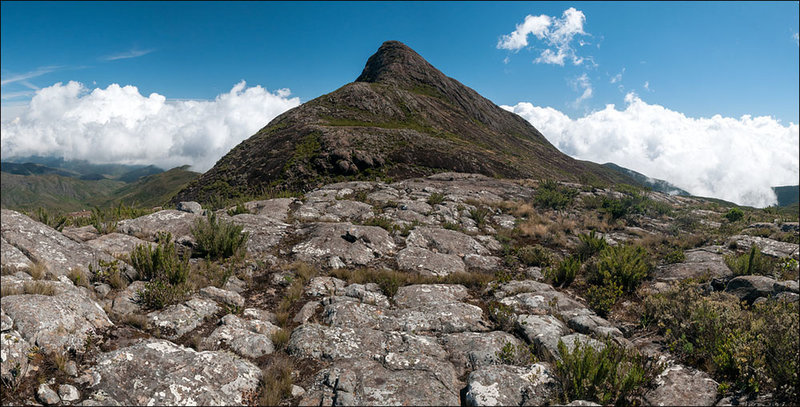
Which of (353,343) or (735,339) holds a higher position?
(735,339)

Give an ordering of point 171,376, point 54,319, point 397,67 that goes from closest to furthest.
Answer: point 171,376 → point 54,319 → point 397,67

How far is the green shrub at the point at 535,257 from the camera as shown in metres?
10.8

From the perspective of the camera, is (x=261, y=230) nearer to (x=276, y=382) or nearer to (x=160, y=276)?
(x=160, y=276)

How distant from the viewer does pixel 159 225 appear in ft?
32.8

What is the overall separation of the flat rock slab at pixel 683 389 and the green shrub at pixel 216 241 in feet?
30.4

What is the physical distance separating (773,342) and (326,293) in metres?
7.85

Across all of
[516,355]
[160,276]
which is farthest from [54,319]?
[516,355]

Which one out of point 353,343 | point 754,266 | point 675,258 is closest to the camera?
point 353,343

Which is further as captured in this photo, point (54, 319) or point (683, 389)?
point (683, 389)

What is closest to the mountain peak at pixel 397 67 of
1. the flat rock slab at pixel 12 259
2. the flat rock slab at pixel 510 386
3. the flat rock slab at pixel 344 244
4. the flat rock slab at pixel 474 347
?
the flat rock slab at pixel 344 244

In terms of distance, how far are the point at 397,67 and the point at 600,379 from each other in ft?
344

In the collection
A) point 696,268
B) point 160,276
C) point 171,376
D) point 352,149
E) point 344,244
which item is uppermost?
point 352,149

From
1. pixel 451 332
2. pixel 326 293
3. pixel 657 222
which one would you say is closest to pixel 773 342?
pixel 451 332

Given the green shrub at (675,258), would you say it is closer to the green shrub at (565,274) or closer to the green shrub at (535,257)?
the green shrub at (535,257)
